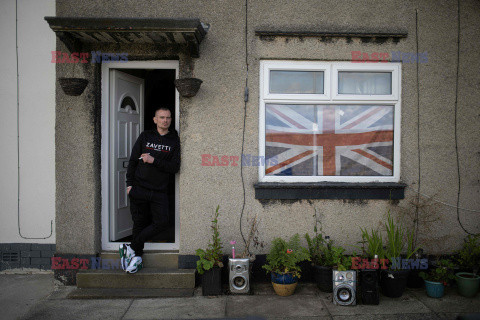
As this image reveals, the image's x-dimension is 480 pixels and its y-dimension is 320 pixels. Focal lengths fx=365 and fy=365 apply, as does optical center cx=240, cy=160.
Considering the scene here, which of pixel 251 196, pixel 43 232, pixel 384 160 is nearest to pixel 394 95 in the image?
pixel 384 160

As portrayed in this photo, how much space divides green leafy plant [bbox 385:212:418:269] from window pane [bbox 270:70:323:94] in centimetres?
204

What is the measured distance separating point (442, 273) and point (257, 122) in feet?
9.88

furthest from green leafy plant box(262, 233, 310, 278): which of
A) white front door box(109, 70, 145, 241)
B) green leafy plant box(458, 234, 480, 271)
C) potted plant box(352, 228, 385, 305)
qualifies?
white front door box(109, 70, 145, 241)

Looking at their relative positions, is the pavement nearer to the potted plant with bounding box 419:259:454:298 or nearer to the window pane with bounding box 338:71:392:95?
the potted plant with bounding box 419:259:454:298

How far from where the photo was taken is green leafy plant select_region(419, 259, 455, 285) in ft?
14.8

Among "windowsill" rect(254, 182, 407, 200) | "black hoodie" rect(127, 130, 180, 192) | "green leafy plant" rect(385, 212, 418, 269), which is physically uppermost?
"black hoodie" rect(127, 130, 180, 192)

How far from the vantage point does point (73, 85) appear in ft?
15.4

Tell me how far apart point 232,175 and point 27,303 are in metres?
2.95

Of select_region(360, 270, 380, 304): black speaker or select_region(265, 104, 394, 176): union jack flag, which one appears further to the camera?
select_region(265, 104, 394, 176): union jack flag

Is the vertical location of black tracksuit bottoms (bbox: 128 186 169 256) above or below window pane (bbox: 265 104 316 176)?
below

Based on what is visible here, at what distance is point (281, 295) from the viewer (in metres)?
4.57

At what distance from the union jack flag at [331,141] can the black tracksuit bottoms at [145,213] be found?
1.52m

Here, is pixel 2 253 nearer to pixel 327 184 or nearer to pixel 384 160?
pixel 327 184

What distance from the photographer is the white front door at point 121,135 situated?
5.30m
